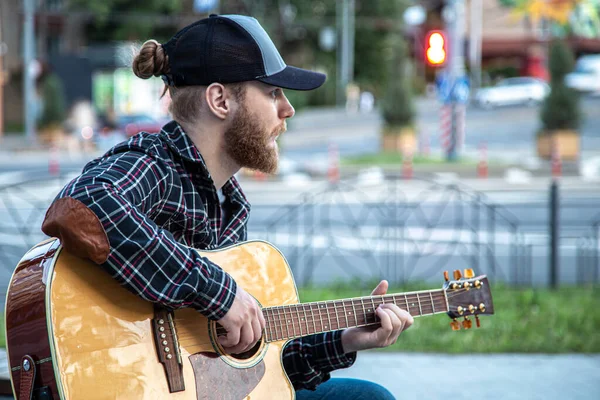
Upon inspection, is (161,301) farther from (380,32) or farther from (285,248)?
(380,32)

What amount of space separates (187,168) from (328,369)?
35.2 inches

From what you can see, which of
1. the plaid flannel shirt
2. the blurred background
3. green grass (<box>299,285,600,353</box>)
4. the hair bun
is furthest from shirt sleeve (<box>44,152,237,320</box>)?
green grass (<box>299,285,600,353</box>)

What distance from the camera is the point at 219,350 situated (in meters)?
2.39

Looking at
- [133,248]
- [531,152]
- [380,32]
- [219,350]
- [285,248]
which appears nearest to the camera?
[133,248]

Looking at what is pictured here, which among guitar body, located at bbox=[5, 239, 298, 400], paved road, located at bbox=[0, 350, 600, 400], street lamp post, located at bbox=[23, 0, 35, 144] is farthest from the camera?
street lamp post, located at bbox=[23, 0, 35, 144]

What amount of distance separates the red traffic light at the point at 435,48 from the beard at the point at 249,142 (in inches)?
662

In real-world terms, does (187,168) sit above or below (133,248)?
above

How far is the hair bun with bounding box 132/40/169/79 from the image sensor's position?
98.0 inches

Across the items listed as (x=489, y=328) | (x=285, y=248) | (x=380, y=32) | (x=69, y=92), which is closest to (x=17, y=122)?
(x=69, y=92)

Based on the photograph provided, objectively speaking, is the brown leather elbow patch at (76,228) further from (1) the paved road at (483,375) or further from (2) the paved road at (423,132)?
(2) the paved road at (423,132)

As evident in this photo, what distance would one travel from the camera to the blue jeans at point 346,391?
2789mm

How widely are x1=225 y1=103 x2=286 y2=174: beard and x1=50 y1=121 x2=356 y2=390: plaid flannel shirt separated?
0.41ft

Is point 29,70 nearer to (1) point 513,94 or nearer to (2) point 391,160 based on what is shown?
(2) point 391,160

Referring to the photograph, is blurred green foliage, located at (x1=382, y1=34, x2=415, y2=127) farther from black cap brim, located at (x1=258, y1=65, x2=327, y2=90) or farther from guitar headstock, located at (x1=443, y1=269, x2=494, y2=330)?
black cap brim, located at (x1=258, y1=65, x2=327, y2=90)
